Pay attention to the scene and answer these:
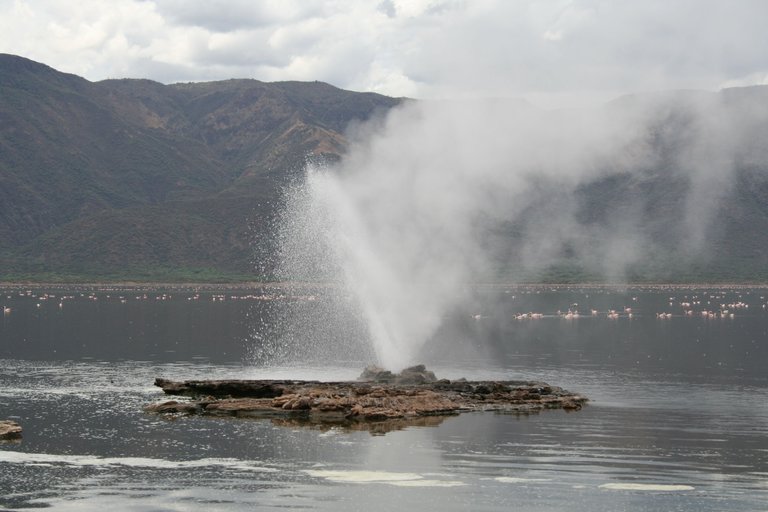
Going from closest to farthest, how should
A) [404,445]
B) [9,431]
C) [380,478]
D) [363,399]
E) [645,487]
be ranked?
1. [645,487]
2. [380,478]
3. [404,445]
4. [9,431]
5. [363,399]

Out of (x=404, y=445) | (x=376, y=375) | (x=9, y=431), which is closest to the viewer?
(x=404, y=445)

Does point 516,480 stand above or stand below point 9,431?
below

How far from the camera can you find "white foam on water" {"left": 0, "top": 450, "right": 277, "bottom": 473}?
4966 cm

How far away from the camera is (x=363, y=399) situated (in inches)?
2549

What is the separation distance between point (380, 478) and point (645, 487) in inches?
→ 419

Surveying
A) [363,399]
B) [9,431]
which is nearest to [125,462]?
[9,431]

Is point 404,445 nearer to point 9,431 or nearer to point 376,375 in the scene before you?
point 9,431

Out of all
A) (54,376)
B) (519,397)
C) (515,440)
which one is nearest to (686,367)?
(519,397)

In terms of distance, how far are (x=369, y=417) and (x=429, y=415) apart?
3638 mm

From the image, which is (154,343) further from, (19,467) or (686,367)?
(19,467)

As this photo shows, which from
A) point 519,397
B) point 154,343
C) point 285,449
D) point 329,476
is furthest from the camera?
point 154,343

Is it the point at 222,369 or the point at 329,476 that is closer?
the point at 329,476

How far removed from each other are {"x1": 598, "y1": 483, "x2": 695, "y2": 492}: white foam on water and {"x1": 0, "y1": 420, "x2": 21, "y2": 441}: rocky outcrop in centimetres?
2938

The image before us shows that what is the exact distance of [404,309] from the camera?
124 m
